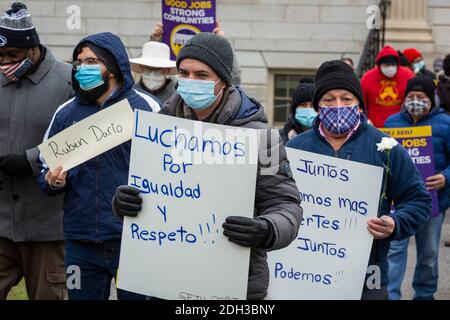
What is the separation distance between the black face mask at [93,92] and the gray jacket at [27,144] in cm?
72

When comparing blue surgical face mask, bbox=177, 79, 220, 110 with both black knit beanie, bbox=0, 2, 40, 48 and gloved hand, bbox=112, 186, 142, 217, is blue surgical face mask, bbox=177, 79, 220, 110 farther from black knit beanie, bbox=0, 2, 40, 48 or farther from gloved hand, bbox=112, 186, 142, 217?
black knit beanie, bbox=0, 2, 40, 48

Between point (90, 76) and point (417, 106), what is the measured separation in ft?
12.3

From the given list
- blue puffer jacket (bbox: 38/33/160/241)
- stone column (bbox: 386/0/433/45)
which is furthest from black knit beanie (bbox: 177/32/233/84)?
stone column (bbox: 386/0/433/45)

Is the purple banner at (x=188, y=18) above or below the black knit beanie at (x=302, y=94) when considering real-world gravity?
above

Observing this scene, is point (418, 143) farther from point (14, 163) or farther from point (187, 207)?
point (187, 207)

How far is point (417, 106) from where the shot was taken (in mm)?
8648

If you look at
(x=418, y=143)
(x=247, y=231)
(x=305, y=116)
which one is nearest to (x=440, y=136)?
(x=418, y=143)

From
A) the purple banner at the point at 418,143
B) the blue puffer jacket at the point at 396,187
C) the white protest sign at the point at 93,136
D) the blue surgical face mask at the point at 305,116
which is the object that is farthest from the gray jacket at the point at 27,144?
the purple banner at the point at 418,143

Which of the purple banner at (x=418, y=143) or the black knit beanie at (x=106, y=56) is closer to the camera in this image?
the black knit beanie at (x=106, y=56)

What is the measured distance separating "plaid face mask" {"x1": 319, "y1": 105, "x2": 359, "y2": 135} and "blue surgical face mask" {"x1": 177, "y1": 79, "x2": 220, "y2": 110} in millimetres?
1293

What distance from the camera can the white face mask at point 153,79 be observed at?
872 cm

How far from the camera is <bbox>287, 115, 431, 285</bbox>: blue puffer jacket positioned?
5523 mm

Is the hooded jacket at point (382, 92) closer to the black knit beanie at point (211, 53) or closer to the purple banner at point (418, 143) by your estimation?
the purple banner at point (418, 143)
